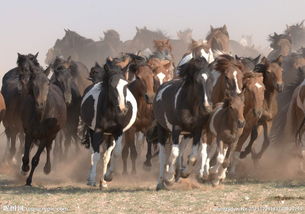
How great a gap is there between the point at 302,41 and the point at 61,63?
19.8 metres

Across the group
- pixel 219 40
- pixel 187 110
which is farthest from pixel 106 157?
pixel 219 40

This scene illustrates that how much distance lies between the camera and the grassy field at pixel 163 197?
9.42 metres

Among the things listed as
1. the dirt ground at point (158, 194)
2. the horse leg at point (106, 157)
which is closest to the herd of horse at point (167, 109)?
the horse leg at point (106, 157)

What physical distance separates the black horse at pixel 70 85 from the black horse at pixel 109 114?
316 centimetres

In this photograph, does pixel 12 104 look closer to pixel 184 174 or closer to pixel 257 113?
pixel 257 113

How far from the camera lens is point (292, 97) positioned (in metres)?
16.0

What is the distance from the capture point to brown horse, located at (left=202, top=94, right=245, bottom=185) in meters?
11.9

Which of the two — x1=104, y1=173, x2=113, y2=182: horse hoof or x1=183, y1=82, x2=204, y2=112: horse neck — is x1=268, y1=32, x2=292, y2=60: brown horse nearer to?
x1=183, y1=82, x2=204, y2=112: horse neck

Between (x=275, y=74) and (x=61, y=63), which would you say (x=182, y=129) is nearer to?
(x=275, y=74)

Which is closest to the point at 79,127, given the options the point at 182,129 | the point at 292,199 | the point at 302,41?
the point at 182,129

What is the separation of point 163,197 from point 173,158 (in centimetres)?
102

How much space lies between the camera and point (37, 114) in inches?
513

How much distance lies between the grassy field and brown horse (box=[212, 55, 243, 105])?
1519 mm

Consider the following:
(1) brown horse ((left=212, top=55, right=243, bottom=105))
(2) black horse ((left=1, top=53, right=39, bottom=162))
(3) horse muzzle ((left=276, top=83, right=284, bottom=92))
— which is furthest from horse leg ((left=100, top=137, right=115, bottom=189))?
(3) horse muzzle ((left=276, top=83, right=284, bottom=92))
